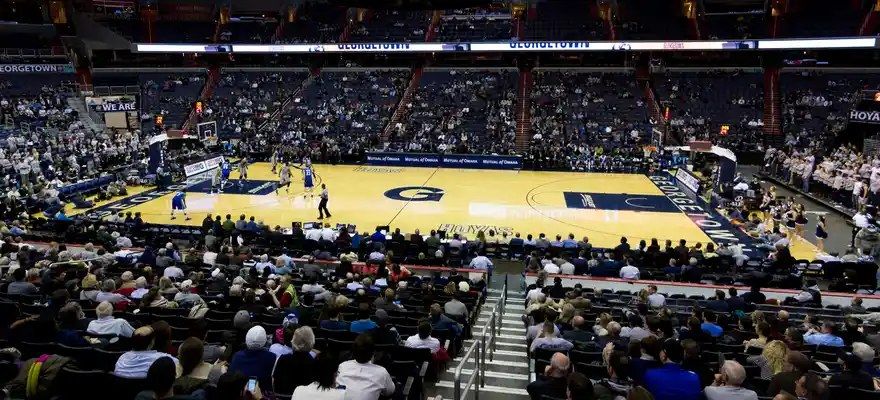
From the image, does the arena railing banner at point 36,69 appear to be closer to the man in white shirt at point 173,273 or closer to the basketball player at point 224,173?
the basketball player at point 224,173

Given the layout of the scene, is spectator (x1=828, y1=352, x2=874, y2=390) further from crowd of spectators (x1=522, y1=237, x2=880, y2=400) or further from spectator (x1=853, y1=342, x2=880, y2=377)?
spectator (x1=853, y1=342, x2=880, y2=377)

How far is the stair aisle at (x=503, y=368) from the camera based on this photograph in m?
8.02

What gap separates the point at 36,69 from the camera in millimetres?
47719

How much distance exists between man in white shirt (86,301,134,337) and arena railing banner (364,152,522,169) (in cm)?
3162

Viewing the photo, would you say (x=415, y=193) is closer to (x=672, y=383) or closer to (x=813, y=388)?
(x=672, y=383)

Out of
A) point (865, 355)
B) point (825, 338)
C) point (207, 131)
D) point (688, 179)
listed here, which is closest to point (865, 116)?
point (688, 179)

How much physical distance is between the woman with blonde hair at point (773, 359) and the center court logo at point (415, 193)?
21814mm

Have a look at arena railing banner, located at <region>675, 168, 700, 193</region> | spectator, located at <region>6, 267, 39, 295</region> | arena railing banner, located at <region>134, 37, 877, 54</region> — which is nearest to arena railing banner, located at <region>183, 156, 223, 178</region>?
arena railing banner, located at <region>134, 37, 877, 54</region>

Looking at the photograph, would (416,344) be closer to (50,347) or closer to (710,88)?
(50,347)

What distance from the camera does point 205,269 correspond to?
45.6 feet

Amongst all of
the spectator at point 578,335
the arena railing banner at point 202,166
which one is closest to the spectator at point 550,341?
the spectator at point 578,335

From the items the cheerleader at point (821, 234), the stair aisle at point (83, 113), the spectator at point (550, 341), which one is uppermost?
the stair aisle at point (83, 113)

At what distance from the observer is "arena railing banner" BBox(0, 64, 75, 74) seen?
46719 mm

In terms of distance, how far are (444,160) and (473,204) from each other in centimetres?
1195
